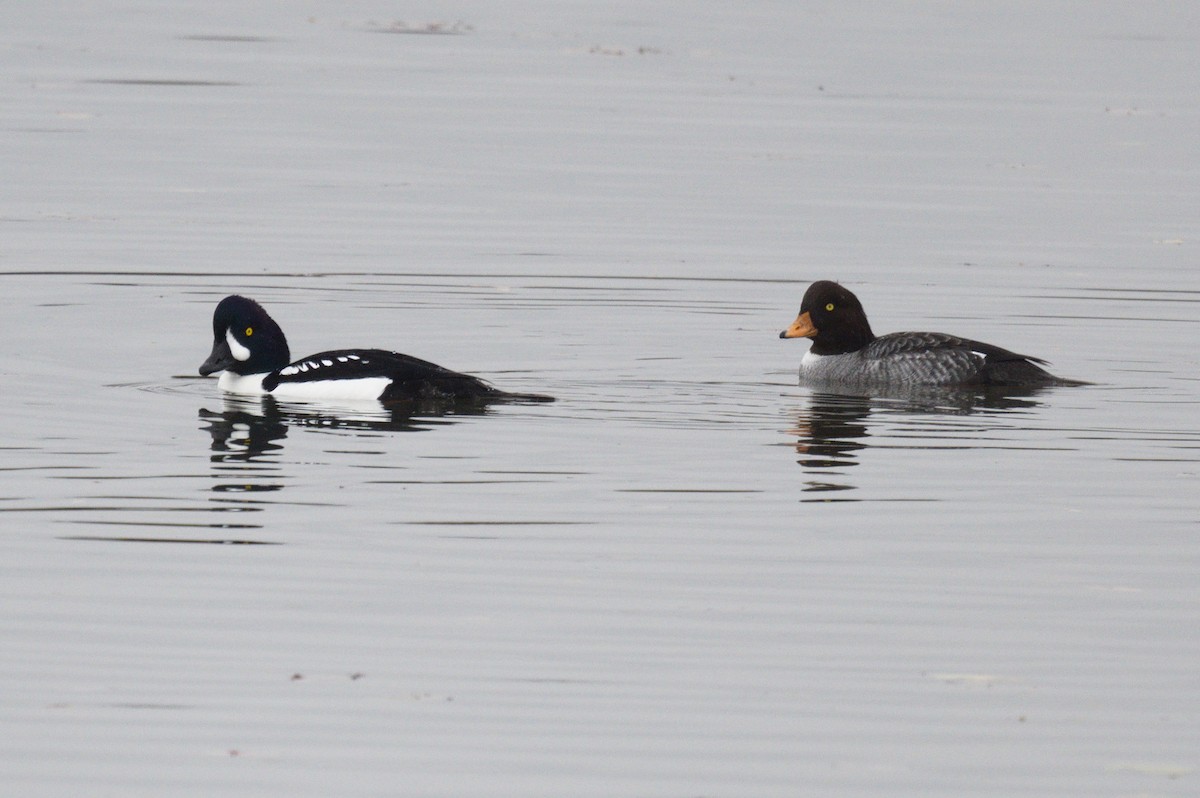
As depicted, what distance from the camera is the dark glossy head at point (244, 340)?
15.0 meters

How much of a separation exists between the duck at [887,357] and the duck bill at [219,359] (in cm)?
427

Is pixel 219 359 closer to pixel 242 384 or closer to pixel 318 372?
pixel 242 384

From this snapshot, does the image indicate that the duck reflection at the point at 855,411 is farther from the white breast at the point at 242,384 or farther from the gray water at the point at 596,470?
the white breast at the point at 242,384

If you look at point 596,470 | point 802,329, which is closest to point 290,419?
point 596,470

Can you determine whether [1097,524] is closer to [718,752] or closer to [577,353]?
[718,752]

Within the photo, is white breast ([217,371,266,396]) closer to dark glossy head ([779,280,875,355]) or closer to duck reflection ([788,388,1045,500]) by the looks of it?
duck reflection ([788,388,1045,500])

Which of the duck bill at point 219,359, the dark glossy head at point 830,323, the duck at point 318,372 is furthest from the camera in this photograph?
the dark glossy head at point 830,323

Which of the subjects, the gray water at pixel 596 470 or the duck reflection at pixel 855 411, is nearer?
the gray water at pixel 596 470


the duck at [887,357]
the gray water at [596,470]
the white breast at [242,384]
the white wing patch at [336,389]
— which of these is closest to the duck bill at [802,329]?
the duck at [887,357]

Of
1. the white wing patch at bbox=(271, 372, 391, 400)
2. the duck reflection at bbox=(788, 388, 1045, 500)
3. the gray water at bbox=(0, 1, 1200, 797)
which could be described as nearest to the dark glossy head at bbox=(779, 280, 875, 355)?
the gray water at bbox=(0, 1, 1200, 797)

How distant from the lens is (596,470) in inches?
476

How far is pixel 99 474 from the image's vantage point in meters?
11.7

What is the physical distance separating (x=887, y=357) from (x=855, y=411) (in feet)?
3.89

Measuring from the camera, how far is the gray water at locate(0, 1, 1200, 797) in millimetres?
7633
